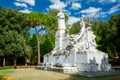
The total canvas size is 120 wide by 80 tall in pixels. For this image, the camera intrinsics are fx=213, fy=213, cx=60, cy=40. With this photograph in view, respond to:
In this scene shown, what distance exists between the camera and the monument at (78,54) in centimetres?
2729

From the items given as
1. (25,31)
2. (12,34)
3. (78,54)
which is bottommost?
(78,54)

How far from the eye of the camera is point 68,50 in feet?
100

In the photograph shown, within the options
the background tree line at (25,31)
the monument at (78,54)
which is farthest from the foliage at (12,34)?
the monument at (78,54)

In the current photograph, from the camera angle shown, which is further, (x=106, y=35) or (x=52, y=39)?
(x=52, y=39)

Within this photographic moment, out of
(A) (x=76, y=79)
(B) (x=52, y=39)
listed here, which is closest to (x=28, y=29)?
(B) (x=52, y=39)

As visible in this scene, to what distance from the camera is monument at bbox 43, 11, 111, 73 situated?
2729 cm

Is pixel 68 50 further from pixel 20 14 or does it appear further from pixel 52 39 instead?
pixel 52 39

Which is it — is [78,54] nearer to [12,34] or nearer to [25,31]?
[12,34]

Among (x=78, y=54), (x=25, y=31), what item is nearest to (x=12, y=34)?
(x=25, y=31)

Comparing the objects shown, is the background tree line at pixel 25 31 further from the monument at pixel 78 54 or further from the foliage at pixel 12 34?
the monument at pixel 78 54

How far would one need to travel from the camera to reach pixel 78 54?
28.4 metres

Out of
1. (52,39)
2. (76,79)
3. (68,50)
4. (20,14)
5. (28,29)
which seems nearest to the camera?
(76,79)

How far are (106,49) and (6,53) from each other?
23.0 meters

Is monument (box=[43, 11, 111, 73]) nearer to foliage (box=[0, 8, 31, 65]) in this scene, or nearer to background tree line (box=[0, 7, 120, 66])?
foliage (box=[0, 8, 31, 65])
